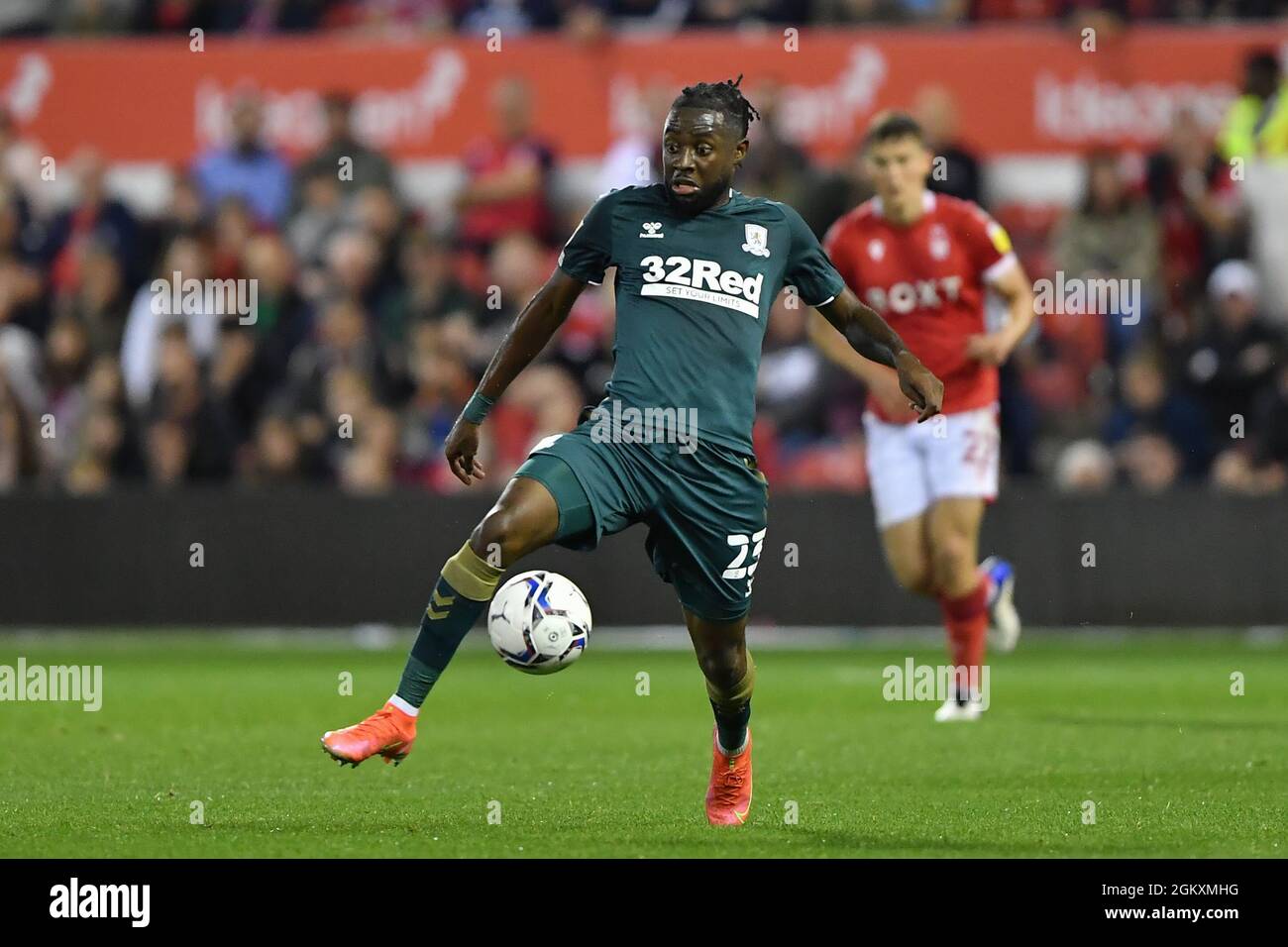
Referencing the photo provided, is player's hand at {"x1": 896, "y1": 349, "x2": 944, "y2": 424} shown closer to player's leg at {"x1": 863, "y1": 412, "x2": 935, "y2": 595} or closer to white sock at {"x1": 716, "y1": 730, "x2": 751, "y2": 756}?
white sock at {"x1": 716, "y1": 730, "x2": 751, "y2": 756}

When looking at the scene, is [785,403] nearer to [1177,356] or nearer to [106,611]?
[1177,356]

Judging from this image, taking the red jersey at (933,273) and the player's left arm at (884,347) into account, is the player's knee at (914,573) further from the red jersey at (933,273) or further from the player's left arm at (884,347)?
the player's left arm at (884,347)

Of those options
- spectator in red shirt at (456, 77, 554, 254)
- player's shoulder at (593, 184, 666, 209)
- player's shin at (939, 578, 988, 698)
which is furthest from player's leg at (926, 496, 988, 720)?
spectator in red shirt at (456, 77, 554, 254)

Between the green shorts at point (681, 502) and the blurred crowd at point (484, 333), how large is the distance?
9.02 m

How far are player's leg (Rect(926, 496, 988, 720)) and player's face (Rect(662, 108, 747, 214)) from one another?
4.43 meters

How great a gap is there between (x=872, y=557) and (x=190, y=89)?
23.3 feet

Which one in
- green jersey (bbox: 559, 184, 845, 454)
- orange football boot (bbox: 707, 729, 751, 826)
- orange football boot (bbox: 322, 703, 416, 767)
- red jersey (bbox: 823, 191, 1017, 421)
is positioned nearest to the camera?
orange football boot (bbox: 322, 703, 416, 767)

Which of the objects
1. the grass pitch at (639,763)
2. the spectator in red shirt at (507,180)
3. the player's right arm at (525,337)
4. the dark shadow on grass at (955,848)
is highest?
the spectator in red shirt at (507,180)

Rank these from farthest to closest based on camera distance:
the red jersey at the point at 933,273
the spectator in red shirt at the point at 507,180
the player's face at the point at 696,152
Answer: the spectator in red shirt at the point at 507,180 < the red jersey at the point at 933,273 < the player's face at the point at 696,152

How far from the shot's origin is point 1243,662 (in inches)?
597

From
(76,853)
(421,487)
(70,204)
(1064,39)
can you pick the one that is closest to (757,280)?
(76,853)

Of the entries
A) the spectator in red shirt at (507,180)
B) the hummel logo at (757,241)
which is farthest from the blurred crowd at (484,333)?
the hummel logo at (757,241)

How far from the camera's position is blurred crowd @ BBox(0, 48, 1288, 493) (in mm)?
17328

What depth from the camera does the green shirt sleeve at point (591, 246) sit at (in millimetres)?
7996
